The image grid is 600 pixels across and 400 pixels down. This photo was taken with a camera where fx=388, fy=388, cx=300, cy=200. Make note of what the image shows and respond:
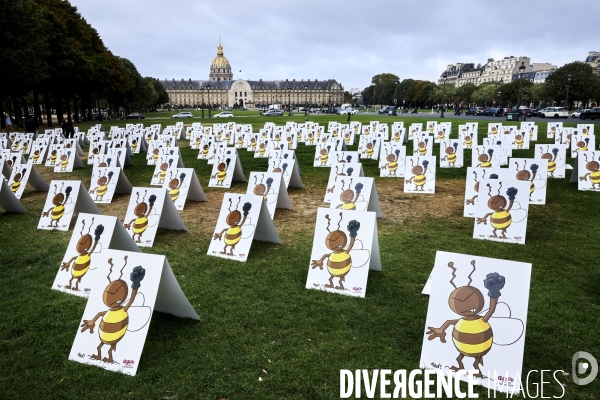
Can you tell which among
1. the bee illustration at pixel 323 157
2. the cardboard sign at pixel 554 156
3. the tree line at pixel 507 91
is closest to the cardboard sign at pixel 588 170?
the cardboard sign at pixel 554 156

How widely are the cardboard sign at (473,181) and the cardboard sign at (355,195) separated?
1997 millimetres

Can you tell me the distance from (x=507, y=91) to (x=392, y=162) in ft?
238

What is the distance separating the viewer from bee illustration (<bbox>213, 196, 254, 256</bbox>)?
6152 mm

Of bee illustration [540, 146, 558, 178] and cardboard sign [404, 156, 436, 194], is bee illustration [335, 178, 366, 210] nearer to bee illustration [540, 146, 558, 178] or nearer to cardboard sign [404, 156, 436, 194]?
cardboard sign [404, 156, 436, 194]

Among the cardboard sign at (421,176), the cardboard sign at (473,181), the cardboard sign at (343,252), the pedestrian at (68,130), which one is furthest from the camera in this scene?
the pedestrian at (68,130)

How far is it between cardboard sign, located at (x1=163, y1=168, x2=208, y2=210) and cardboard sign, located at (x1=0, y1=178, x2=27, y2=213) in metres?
3.46

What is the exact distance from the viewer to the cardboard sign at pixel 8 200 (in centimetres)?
898

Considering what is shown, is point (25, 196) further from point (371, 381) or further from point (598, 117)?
point (598, 117)

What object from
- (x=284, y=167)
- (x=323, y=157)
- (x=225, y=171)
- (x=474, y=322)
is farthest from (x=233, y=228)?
(x=323, y=157)

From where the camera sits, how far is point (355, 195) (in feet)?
24.3

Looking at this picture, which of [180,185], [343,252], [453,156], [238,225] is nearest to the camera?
[343,252]

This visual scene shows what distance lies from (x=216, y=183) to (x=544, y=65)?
6050 inches

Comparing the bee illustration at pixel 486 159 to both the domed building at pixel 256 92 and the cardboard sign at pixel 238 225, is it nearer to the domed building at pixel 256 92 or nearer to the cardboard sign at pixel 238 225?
the cardboard sign at pixel 238 225

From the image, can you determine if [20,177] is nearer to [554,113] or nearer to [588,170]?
[588,170]
